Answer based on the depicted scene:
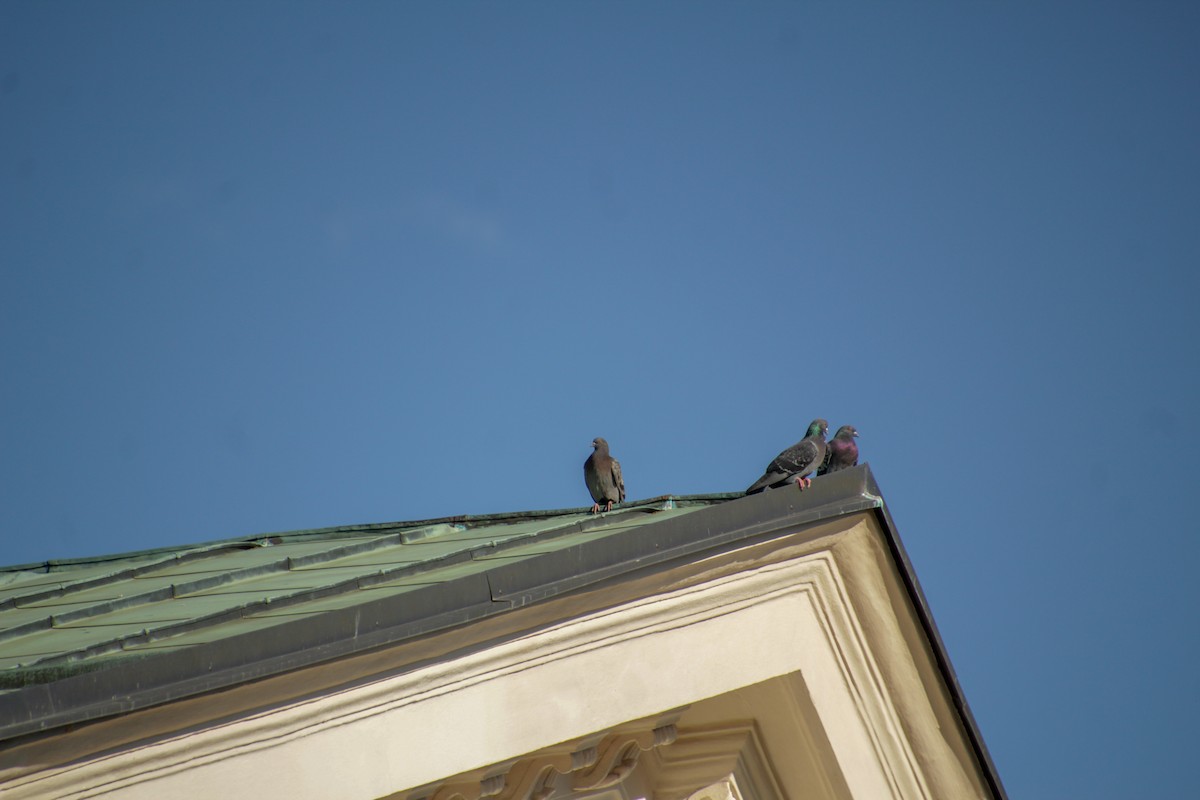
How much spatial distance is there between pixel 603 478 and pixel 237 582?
6933 mm

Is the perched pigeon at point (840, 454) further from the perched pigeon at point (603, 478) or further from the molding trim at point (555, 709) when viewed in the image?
the molding trim at point (555, 709)

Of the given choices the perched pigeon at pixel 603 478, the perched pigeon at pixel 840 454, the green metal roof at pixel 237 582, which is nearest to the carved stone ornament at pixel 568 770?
the green metal roof at pixel 237 582

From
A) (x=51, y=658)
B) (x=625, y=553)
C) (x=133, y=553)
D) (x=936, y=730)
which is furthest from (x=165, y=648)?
(x=133, y=553)

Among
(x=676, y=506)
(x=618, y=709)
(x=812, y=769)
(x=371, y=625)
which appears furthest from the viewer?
(x=676, y=506)

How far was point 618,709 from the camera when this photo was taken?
18.8ft

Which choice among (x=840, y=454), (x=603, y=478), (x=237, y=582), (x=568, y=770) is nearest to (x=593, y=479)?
(x=603, y=478)

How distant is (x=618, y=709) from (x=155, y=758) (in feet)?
6.36

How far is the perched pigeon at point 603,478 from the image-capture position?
13.9 m

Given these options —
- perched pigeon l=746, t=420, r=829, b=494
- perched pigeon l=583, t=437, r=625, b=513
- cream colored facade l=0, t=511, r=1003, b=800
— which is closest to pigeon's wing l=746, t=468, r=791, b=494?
perched pigeon l=746, t=420, r=829, b=494

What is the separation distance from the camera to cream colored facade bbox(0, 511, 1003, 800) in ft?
15.4

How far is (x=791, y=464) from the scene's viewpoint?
8.76 metres

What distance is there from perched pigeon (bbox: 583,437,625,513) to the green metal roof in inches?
154

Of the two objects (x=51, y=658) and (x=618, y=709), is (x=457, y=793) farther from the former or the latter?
(x=51, y=658)

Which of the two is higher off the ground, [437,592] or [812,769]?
[437,592]
